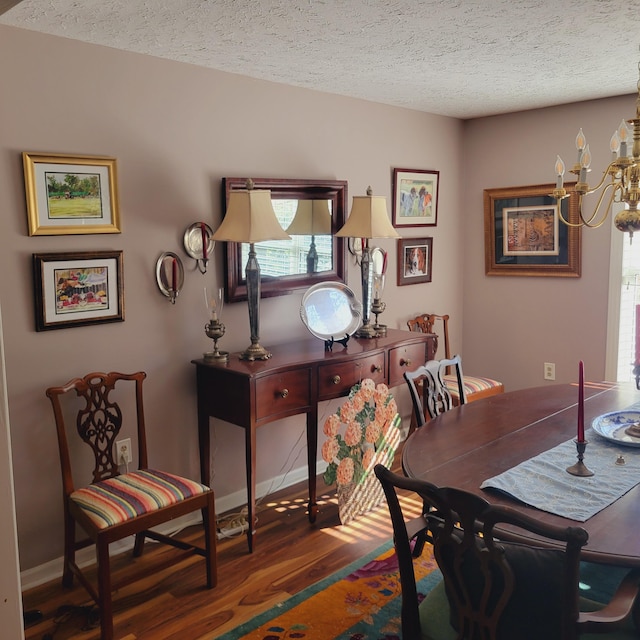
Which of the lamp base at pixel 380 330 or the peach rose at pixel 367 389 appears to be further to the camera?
the lamp base at pixel 380 330

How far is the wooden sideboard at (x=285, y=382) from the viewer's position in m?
2.89

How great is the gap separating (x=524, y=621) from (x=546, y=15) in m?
2.11


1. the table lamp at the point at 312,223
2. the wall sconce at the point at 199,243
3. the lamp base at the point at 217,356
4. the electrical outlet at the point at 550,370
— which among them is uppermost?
the table lamp at the point at 312,223

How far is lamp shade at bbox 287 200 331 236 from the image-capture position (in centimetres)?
356

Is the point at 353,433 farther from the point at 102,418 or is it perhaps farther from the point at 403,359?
the point at 102,418

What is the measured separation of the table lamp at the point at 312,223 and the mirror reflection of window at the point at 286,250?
0.7 inches

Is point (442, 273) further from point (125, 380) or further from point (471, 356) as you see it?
point (125, 380)

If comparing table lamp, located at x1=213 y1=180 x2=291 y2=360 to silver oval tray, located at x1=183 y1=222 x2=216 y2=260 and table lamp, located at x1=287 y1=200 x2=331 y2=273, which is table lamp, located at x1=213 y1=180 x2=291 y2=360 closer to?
silver oval tray, located at x1=183 y1=222 x2=216 y2=260

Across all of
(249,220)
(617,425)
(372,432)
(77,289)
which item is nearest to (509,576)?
(617,425)

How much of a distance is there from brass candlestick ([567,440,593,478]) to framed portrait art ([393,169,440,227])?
8.05ft

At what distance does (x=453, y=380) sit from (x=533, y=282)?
3.23 ft

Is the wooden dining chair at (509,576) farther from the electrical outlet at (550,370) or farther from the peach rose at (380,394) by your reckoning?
the electrical outlet at (550,370)

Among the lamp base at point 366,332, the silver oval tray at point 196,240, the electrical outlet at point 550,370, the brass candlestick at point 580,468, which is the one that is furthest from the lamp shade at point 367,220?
the brass candlestick at point 580,468

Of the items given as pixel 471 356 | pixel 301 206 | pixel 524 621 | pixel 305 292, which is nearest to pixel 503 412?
pixel 524 621
